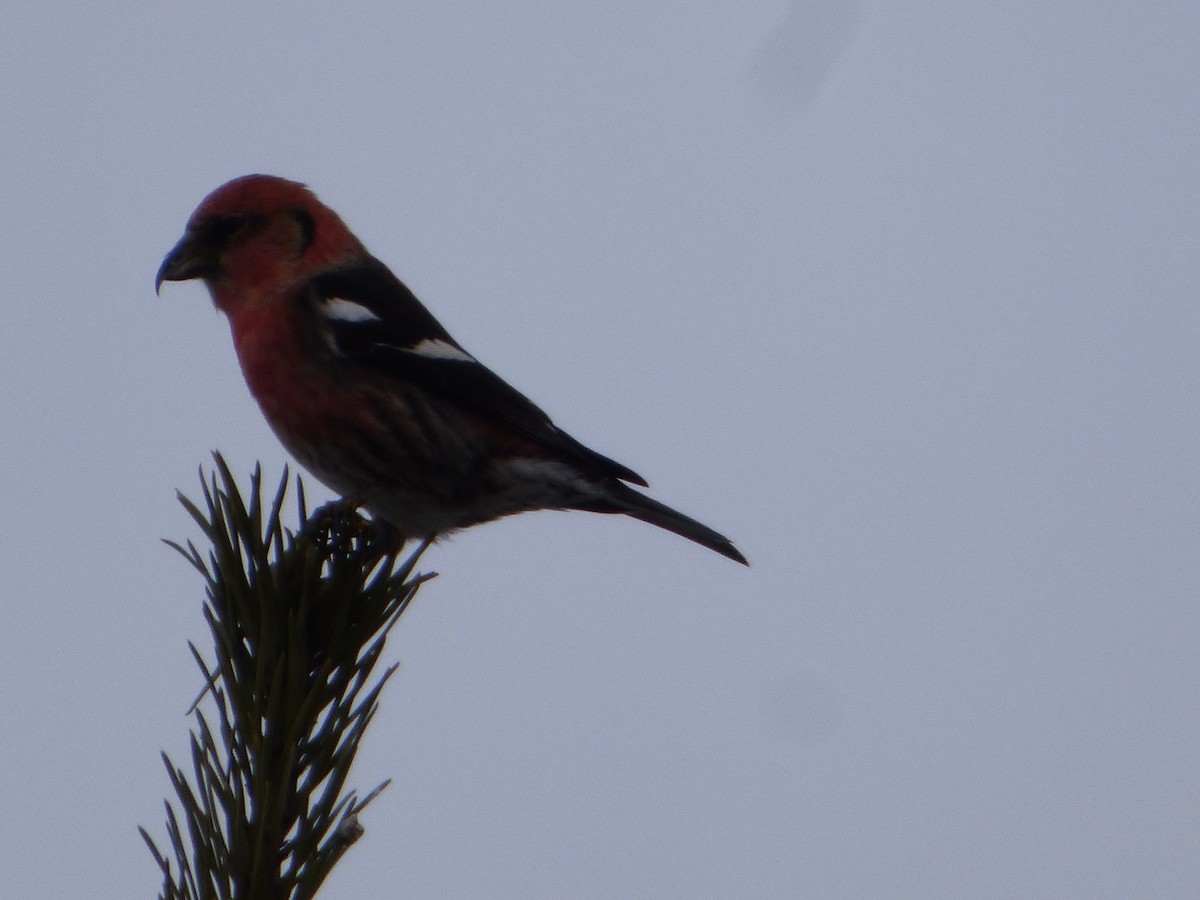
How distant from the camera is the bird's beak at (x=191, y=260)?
4.14 m

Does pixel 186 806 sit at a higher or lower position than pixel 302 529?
lower

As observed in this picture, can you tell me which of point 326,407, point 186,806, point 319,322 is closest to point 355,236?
point 319,322

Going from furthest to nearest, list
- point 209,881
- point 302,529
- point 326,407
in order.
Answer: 1. point 326,407
2. point 302,529
3. point 209,881

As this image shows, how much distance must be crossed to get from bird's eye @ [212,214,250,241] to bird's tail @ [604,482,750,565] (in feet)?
5.16

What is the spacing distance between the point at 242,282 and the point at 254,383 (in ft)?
1.45

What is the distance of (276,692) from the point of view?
5.99 feet

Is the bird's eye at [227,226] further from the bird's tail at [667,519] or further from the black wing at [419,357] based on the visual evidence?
the bird's tail at [667,519]

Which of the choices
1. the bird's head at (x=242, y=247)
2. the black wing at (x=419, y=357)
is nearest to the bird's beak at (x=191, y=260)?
the bird's head at (x=242, y=247)

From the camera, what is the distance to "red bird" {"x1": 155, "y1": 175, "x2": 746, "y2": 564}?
3.91m

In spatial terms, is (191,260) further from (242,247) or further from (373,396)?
(373,396)

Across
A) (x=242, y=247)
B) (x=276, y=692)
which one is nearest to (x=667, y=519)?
(x=242, y=247)

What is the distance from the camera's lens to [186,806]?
1672 mm

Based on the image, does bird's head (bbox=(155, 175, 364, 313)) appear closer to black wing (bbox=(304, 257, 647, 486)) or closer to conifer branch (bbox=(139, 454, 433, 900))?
black wing (bbox=(304, 257, 647, 486))

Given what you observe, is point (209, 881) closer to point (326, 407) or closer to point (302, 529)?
point (302, 529)
